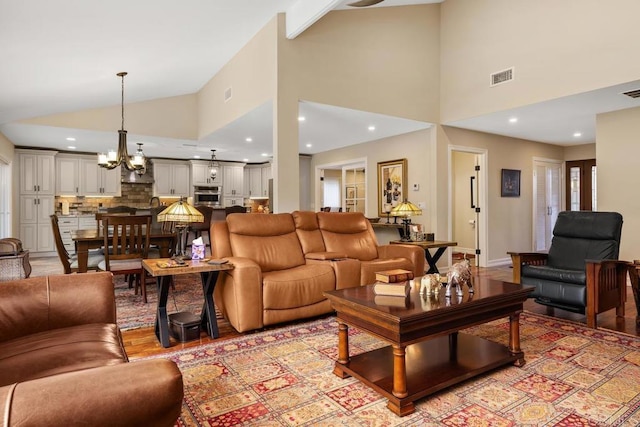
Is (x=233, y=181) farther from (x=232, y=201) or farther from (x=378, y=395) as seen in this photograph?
(x=378, y=395)

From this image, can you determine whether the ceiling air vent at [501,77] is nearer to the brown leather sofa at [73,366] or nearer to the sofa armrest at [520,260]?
the sofa armrest at [520,260]

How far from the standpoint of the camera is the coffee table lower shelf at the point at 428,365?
1.94 metres

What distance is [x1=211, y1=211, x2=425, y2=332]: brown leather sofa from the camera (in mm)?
3041

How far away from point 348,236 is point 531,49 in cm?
346

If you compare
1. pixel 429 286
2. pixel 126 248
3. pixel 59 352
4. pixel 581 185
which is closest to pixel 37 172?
pixel 126 248

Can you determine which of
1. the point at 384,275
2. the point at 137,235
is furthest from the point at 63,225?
the point at 384,275

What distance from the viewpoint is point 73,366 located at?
4.54ft

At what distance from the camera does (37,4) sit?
2793 mm

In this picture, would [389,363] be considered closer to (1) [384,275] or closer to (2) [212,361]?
(1) [384,275]

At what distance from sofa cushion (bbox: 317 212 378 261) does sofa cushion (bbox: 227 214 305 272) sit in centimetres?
43

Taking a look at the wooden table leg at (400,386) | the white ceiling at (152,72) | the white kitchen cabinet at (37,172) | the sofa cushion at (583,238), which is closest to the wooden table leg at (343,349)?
the wooden table leg at (400,386)

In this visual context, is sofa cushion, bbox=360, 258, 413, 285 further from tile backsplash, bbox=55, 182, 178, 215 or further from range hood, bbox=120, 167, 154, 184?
range hood, bbox=120, 167, 154, 184

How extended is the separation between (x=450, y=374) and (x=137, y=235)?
3479 millimetres

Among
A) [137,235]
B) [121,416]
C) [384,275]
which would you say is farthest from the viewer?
[137,235]
